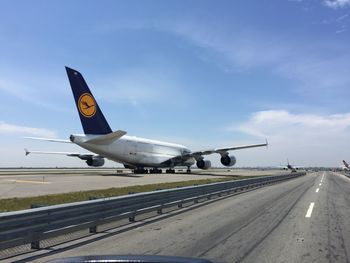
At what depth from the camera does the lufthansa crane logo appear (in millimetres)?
47344

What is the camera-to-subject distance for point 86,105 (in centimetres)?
4769

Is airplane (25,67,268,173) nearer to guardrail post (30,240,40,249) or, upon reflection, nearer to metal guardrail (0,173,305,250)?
metal guardrail (0,173,305,250)

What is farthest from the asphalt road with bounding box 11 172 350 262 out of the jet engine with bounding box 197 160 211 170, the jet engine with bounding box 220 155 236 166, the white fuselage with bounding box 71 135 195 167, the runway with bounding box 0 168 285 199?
the jet engine with bounding box 197 160 211 170

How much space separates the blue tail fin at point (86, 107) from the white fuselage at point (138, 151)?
4.95 feet

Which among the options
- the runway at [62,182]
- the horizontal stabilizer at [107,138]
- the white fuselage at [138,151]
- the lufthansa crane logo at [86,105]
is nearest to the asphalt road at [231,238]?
the runway at [62,182]

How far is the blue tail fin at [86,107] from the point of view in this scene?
46312mm

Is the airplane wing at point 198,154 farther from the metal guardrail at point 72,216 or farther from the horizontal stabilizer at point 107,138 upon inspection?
the metal guardrail at point 72,216

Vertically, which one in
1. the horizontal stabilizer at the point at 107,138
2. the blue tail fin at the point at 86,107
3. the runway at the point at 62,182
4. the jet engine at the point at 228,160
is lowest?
the runway at the point at 62,182

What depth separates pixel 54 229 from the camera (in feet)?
31.1

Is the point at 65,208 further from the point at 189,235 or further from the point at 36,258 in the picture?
the point at 189,235

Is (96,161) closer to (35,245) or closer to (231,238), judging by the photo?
(231,238)

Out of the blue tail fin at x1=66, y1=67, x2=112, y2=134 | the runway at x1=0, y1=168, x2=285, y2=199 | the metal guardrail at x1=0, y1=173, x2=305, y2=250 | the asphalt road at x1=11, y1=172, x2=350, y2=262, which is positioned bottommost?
the asphalt road at x1=11, y1=172, x2=350, y2=262

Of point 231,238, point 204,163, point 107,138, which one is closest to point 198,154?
point 204,163

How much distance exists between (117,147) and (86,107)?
20.8ft
